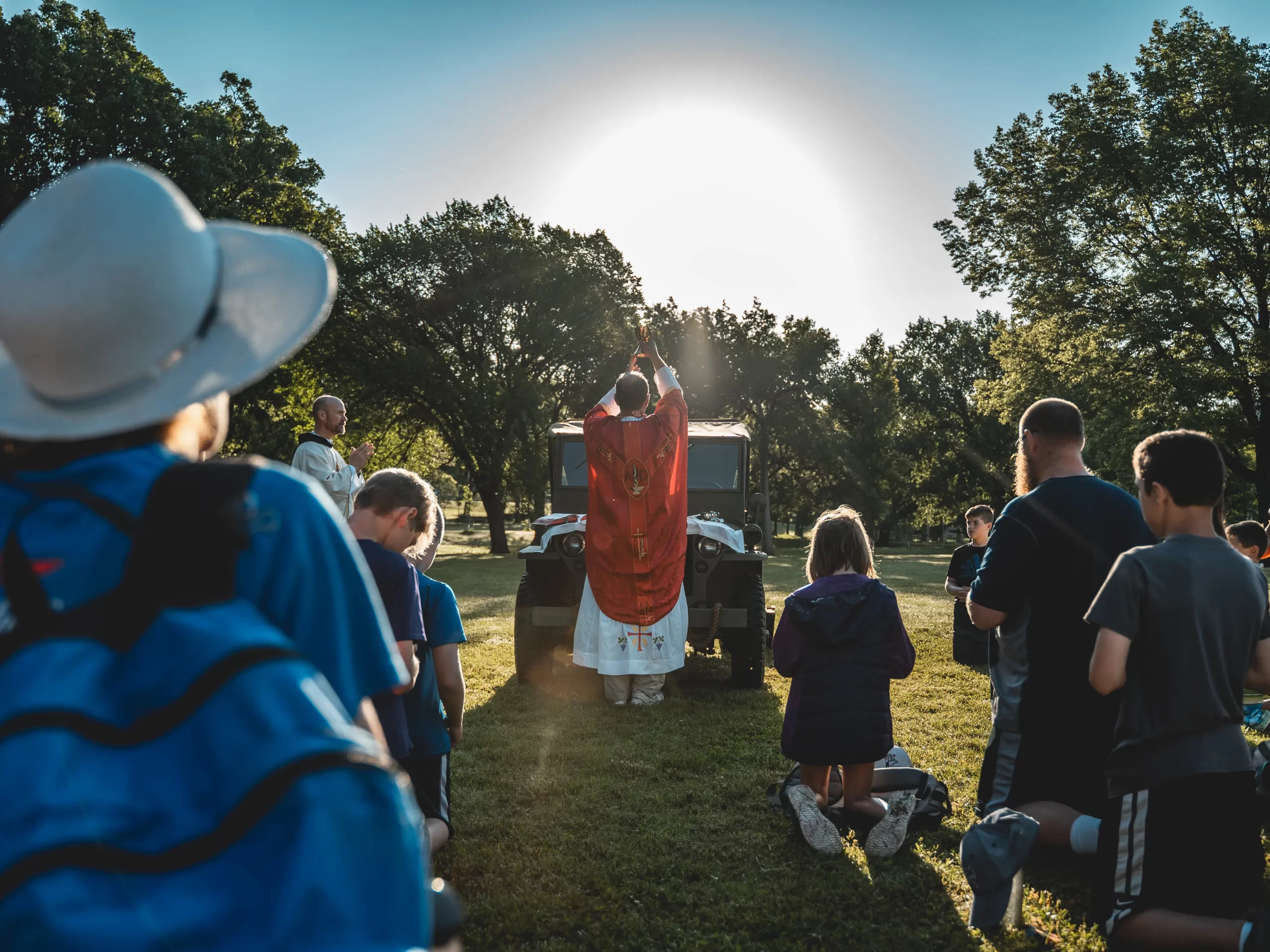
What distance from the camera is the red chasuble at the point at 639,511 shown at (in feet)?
25.0

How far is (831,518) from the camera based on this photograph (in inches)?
184

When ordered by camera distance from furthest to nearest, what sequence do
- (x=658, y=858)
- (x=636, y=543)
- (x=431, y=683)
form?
(x=636, y=543)
(x=658, y=858)
(x=431, y=683)

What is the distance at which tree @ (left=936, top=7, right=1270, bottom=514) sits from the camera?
22516 millimetres

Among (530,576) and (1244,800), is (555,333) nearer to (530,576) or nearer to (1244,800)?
(530,576)

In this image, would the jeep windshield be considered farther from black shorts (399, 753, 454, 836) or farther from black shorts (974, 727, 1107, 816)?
black shorts (399, 753, 454, 836)

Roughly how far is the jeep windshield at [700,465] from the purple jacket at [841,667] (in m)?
5.56

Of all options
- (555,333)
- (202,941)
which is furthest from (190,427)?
(555,333)

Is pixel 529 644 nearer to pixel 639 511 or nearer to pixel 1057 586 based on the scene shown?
pixel 639 511

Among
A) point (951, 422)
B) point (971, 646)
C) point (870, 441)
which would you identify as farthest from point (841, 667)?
point (951, 422)

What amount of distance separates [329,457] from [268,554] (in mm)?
6313

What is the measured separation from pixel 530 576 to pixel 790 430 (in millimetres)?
41563

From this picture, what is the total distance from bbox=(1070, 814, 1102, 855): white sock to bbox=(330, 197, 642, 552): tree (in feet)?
94.3

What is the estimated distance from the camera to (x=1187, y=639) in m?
3.00

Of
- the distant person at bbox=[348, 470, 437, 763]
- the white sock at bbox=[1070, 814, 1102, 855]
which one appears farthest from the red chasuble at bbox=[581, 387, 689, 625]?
the white sock at bbox=[1070, 814, 1102, 855]
